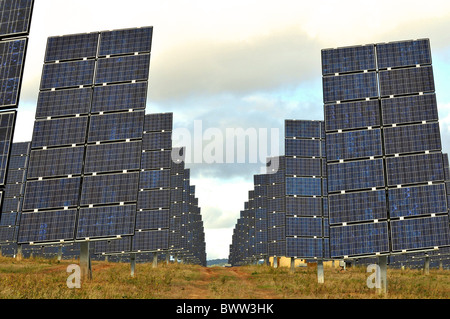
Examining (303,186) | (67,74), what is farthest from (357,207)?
(303,186)

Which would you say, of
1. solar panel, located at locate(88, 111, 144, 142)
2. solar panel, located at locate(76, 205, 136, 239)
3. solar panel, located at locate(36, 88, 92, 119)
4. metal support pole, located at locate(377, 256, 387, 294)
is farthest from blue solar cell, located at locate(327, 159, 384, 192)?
solar panel, located at locate(36, 88, 92, 119)

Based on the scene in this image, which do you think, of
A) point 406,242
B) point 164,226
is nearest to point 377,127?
point 406,242

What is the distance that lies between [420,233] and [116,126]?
51.6 feet

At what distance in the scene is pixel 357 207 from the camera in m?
22.5

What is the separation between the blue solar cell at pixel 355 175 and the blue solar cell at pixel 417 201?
956mm

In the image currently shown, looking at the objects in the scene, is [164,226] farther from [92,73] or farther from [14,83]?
[14,83]

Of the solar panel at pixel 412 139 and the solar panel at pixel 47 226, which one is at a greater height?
the solar panel at pixel 412 139

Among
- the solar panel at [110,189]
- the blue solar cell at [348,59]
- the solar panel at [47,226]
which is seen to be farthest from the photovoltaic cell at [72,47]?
the blue solar cell at [348,59]

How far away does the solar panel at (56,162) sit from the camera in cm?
2536

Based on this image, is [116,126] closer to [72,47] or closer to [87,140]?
[87,140]

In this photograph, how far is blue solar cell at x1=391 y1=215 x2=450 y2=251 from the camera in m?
21.5

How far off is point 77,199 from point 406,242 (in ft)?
51.3

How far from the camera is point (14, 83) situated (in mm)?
19219

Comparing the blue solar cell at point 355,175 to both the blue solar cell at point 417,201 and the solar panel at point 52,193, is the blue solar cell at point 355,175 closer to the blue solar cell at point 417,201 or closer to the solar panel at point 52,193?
the blue solar cell at point 417,201
